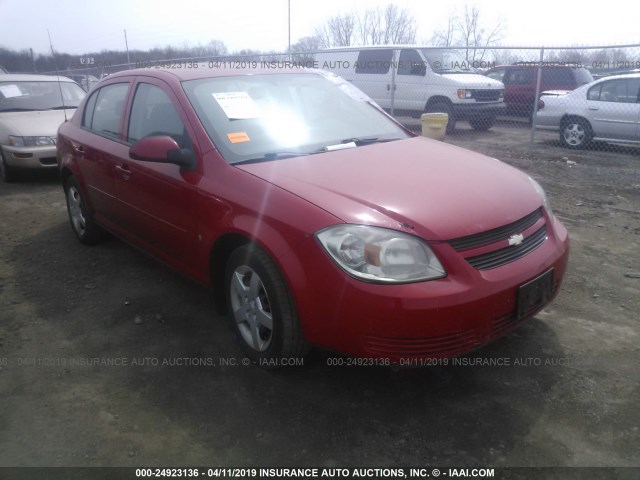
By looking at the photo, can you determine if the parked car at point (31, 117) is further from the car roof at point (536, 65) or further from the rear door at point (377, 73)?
the car roof at point (536, 65)

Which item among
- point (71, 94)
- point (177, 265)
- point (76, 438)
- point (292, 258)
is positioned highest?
point (71, 94)

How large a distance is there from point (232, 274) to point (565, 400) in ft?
6.14

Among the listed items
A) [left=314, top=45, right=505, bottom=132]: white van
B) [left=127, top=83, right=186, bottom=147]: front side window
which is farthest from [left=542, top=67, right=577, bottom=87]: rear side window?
[left=127, top=83, right=186, bottom=147]: front side window

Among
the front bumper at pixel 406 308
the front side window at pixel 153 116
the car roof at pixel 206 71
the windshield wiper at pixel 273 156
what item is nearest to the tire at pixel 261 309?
the front bumper at pixel 406 308

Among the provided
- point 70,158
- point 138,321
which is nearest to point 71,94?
point 70,158

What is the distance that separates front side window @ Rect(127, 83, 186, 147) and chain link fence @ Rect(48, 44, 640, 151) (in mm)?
5136

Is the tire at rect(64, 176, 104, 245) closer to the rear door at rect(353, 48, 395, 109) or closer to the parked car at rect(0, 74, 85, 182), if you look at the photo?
the parked car at rect(0, 74, 85, 182)

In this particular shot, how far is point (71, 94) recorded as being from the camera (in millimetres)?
8750

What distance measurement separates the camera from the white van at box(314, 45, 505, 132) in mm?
11211

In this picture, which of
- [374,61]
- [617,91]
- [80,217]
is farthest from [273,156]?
[374,61]

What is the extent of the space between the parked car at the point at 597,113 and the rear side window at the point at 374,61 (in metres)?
3.44

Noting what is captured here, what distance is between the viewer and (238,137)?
10.2 ft

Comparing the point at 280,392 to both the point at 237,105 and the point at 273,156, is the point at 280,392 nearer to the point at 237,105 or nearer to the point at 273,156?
the point at 273,156

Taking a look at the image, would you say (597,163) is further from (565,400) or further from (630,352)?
(565,400)
